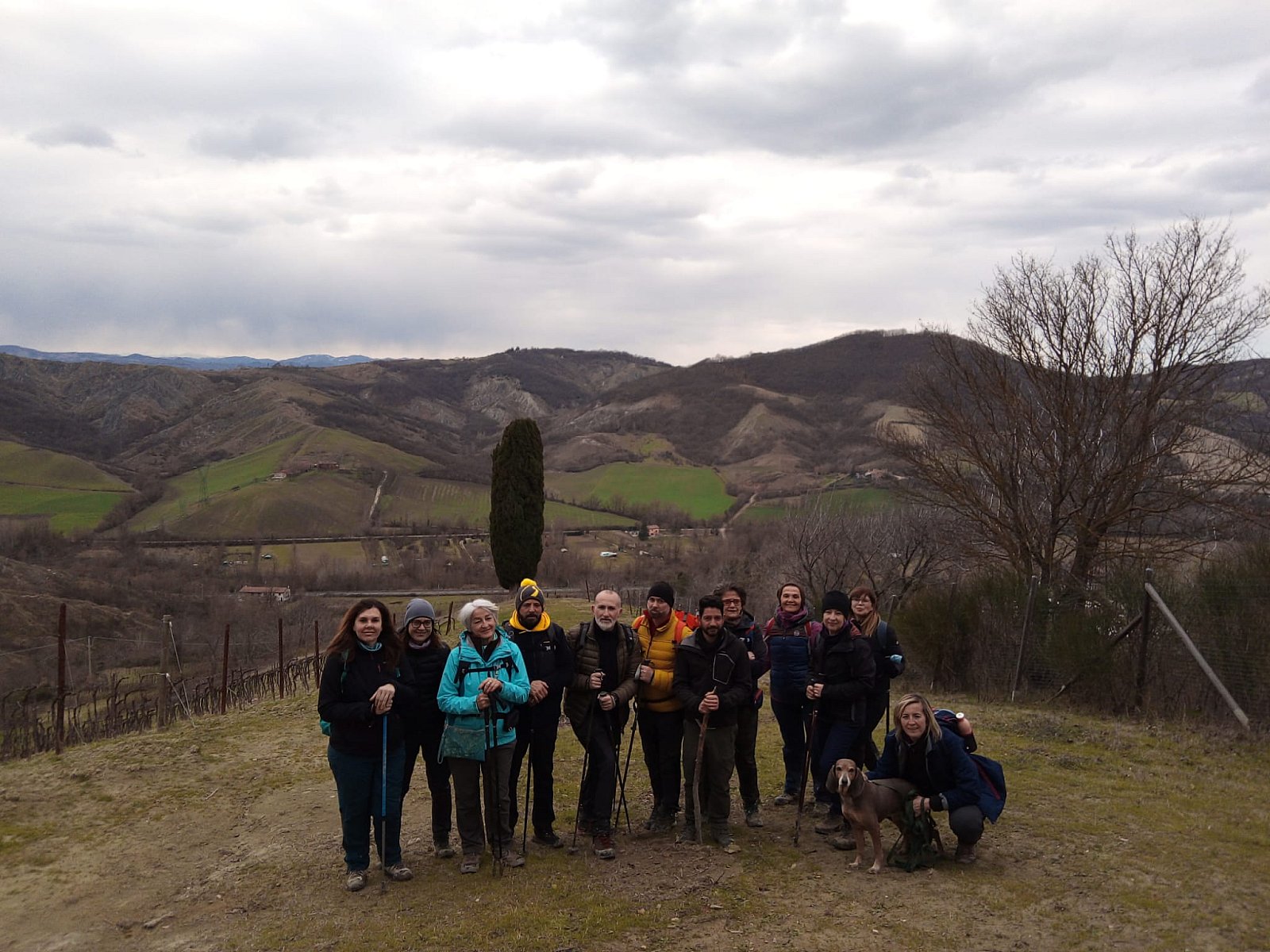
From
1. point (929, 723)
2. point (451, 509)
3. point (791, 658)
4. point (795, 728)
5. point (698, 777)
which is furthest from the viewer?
point (451, 509)

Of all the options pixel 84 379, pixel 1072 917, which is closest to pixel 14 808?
pixel 1072 917

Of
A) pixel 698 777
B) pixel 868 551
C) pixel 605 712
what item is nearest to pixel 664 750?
pixel 698 777

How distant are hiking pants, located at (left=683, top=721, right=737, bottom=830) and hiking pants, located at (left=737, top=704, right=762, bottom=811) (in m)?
0.17

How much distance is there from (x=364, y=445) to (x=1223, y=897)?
123521 mm

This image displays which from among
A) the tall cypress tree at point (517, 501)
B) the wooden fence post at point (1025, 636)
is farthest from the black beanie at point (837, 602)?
the tall cypress tree at point (517, 501)

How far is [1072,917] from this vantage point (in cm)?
496

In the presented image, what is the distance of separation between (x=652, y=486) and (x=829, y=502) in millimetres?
50388

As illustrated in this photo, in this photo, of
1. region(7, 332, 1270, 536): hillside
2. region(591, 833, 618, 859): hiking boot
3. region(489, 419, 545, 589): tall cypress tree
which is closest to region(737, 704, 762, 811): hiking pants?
region(591, 833, 618, 859): hiking boot

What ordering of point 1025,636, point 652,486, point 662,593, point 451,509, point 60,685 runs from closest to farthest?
1. point 662,593
2. point 60,685
3. point 1025,636
4. point 451,509
5. point 652,486

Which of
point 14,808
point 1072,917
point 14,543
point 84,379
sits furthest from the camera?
point 84,379

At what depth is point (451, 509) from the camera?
90.7 metres

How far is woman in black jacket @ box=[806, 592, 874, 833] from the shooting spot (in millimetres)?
6133

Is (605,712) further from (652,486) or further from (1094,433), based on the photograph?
(652,486)

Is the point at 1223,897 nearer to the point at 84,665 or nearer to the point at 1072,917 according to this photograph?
the point at 1072,917
